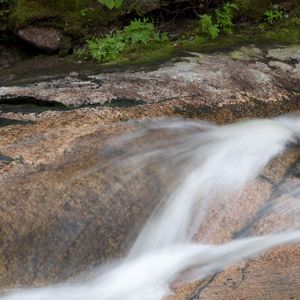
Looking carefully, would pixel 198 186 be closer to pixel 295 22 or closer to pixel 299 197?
pixel 299 197

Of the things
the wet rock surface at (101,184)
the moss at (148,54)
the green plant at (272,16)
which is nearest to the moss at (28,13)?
the moss at (148,54)

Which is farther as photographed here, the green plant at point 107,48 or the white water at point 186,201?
the green plant at point 107,48

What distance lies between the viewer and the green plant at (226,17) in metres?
7.32

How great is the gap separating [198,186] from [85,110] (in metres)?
1.41

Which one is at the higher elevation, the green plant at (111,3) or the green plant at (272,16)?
the green plant at (111,3)

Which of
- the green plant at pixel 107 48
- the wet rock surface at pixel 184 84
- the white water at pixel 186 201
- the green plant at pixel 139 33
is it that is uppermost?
the green plant at pixel 139 33

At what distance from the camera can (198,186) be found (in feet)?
14.9

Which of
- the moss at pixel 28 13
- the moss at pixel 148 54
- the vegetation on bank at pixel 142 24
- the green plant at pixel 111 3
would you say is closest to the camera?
the moss at pixel 148 54

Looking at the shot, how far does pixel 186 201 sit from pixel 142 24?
3.77 metres

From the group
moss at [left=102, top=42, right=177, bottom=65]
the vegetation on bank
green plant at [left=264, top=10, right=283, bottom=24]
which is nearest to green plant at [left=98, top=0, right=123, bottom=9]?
the vegetation on bank

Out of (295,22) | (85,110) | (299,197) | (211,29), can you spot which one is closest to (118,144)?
(85,110)

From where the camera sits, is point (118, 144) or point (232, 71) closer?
point (118, 144)

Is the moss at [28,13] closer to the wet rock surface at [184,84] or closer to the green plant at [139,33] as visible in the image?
the green plant at [139,33]

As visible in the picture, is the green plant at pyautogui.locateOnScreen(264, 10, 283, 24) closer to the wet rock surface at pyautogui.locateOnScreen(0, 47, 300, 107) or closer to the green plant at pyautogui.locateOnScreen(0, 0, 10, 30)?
the wet rock surface at pyautogui.locateOnScreen(0, 47, 300, 107)
